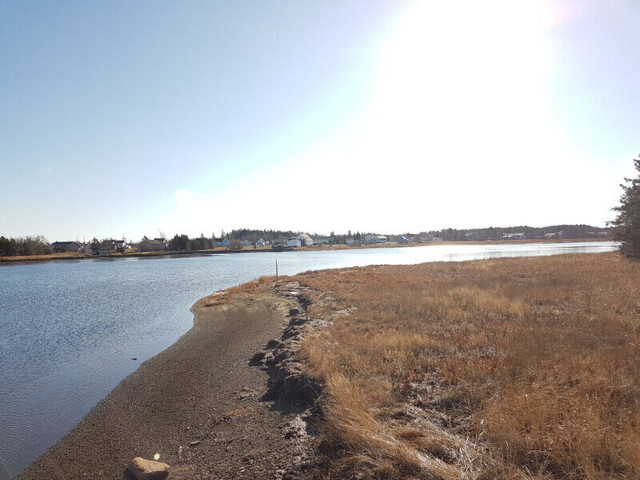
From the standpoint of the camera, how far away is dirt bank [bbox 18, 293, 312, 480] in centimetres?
672

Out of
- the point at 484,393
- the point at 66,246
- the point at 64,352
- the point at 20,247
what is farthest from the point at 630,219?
the point at 66,246

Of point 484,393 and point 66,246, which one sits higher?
point 66,246

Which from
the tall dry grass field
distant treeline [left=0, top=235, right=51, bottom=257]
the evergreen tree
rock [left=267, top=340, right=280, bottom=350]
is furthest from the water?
distant treeline [left=0, top=235, right=51, bottom=257]

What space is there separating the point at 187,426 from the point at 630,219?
1773 inches

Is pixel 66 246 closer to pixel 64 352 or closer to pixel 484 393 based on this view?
pixel 64 352

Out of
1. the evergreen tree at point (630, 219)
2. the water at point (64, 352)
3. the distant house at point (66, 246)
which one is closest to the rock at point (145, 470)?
the water at point (64, 352)

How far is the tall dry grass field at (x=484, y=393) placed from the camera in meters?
4.99

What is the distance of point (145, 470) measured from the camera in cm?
641

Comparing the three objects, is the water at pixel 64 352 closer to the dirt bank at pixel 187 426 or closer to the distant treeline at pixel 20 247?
the dirt bank at pixel 187 426

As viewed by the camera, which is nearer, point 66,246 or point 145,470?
point 145,470

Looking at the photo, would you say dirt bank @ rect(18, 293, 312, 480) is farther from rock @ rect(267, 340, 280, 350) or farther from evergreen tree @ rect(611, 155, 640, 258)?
evergreen tree @ rect(611, 155, 640, 258)

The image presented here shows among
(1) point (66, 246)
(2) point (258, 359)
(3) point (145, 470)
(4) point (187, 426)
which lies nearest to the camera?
(3) point (145, 470)

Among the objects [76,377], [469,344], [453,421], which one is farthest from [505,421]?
[76,377]

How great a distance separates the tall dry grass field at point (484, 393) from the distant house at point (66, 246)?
20323 centimetres
